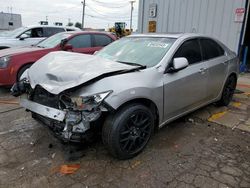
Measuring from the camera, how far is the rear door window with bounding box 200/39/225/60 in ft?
13.2

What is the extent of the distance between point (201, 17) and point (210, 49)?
15.4 feet

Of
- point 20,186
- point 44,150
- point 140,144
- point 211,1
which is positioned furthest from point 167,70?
point 211,1

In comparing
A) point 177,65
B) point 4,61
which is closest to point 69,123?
point 177,65

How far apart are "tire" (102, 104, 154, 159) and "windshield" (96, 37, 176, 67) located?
0.74 metres

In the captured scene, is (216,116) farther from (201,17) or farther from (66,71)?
(201,17)

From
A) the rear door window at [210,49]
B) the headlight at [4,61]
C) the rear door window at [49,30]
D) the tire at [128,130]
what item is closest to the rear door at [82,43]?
the headlight at [4,61]

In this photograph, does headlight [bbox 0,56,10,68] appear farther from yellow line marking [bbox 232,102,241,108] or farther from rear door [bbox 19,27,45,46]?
yellow line marking [bbox 232,102,241,108]

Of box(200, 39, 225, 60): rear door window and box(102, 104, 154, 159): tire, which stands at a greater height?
box(200, 39, 225, 60): rear door window

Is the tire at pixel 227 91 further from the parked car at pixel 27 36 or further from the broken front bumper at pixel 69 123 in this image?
the parked car at pixel 27 36

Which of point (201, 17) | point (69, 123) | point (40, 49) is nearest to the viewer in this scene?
point (69, 123)

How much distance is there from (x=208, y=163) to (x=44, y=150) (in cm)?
216

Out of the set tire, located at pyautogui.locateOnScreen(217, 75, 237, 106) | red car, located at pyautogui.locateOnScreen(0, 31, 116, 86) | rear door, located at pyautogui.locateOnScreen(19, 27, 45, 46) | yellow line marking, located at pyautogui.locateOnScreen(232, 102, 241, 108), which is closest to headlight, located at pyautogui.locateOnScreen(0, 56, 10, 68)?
red car, located at pyautogui.locateOnScreen(0, 31, 116, 86)

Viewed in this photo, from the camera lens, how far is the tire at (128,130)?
2.65m

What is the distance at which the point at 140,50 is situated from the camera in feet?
11.7
